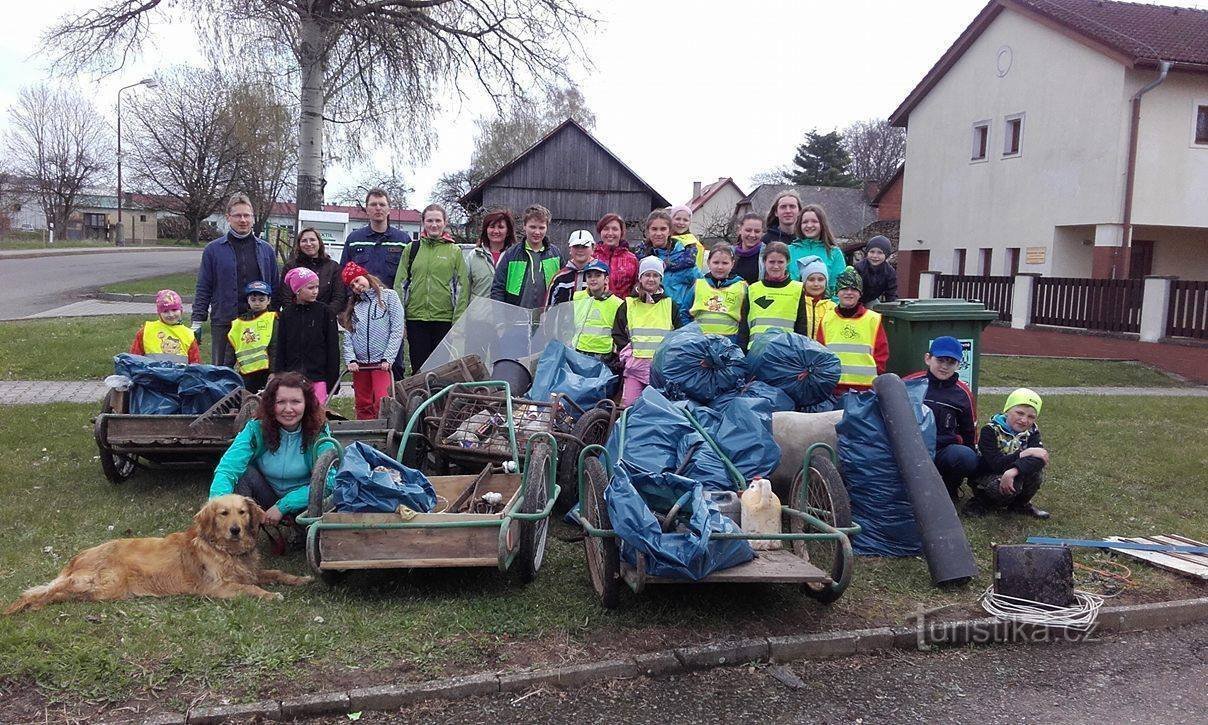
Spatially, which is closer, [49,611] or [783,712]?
[783,712]

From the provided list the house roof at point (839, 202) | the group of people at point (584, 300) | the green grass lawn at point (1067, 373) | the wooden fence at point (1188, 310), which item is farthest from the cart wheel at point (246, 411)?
the house roof at point (839, 202)

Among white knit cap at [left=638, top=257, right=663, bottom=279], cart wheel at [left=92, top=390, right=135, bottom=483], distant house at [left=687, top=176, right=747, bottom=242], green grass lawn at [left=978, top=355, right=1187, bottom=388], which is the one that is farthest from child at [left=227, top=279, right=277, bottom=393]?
distant house at [left=687, top=176, right=747, bottom=242]

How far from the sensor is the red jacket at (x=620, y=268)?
7.41 metres

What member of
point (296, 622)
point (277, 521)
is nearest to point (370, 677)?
point (296, 622)

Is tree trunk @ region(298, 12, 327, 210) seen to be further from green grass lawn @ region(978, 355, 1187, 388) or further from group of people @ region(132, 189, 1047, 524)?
green grass lawn @ region(978, 355, 1187, 388)

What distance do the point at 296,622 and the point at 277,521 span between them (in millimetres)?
938

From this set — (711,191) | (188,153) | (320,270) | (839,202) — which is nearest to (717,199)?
(711,191)

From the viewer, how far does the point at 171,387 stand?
6.48 metres

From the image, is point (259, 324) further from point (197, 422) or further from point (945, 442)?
point (945, 442)

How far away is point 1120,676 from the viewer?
13.5ft

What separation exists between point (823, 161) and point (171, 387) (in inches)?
2337

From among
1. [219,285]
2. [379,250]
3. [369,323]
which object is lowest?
[369,323]

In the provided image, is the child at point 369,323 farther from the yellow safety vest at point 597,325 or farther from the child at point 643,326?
the child at point 643,326

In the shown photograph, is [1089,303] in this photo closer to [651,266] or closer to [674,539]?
[651,266]
